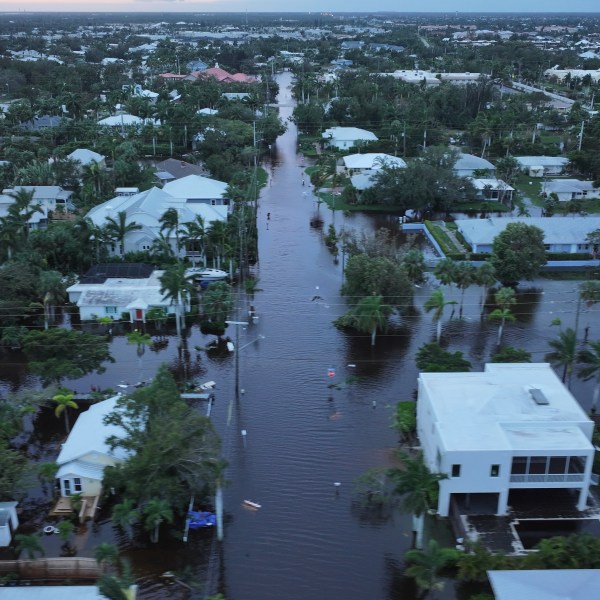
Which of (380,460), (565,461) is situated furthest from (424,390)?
(565,461)

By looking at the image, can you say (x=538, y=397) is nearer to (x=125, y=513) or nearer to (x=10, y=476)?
(x=125, y=513)

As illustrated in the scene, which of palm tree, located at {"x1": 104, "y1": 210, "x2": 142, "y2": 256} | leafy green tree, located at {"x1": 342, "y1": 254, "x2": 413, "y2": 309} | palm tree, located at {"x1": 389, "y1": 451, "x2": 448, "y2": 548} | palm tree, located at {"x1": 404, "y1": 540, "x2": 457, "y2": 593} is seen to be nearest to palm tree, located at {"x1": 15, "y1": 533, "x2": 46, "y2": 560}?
palm tree, located at {"x1": 389, "y1": 451, "x2": 448, "y2": 548}

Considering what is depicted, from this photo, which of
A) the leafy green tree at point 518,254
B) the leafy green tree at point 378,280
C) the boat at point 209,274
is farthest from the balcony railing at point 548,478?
the boat at point 209,274

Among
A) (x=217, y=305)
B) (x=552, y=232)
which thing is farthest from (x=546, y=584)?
(x=552, y=232)

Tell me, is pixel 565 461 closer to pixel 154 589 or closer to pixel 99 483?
pixel 154 589

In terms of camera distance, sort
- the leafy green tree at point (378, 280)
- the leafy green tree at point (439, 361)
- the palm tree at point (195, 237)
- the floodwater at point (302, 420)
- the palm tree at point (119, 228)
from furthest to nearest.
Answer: the palm tree at point (119, 228)
the palm tree at point (195, 237)
the leafy green tree at point (378, 280)
the leafy green tree at point (439, 361)
the floodwater at point (302, 420)

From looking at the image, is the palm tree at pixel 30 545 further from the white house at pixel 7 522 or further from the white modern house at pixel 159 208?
the white modern house at pixel 159 208

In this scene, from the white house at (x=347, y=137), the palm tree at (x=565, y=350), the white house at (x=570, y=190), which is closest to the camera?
the palm tree at (x=565, y=350)

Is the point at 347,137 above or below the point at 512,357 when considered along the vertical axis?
above
